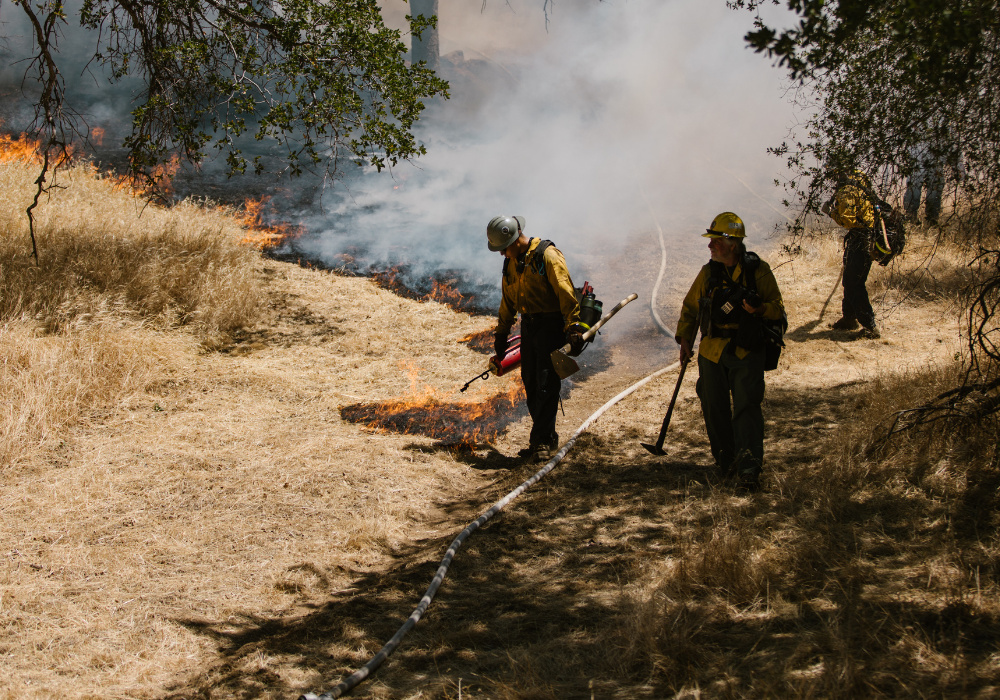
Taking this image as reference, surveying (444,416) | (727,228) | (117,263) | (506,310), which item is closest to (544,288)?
(506,310)

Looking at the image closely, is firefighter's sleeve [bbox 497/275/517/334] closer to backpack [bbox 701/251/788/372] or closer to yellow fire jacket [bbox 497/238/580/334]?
yellow fire jacket [bbox 497/238/580/334]

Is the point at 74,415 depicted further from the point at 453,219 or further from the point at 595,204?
the point at 595,204

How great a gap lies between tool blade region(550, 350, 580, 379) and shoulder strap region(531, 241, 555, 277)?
0.63m

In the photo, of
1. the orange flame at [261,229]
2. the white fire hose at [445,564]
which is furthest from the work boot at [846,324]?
the orange flame at [261,229]

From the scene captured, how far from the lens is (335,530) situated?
438cm

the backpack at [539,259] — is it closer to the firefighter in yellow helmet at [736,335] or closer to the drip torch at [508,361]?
the drip torch at [508,361]

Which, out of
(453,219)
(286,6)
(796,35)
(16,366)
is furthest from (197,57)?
(453,219)

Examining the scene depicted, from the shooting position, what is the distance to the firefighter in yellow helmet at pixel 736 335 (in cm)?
386

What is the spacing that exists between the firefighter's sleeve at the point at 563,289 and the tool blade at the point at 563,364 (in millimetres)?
218

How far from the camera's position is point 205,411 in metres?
6.15

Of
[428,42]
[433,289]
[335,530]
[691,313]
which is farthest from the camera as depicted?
[428,42]

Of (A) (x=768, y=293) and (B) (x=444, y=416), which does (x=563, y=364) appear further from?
(B) (x=444, y=416)

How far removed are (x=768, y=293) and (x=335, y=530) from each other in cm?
316

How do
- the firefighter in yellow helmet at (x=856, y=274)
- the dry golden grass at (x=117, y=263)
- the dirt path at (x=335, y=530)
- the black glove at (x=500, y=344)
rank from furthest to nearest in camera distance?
the dry golden grass at (x=117, y=263), the firefighter in yellow helmet at (x=856, y=274), the black glove at (x=500, y=344), the dirt path at (x=335, y=530)
